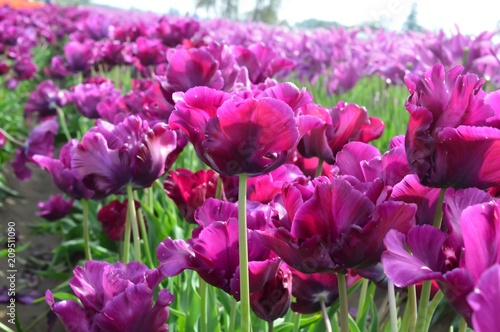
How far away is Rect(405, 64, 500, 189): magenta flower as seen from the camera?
1.93ft

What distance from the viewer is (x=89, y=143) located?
3.47 feet

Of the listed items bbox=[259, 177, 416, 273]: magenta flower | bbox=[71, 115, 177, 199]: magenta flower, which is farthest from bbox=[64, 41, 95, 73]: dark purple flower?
bbox=[259, 177, 416, 273]: magenta flower

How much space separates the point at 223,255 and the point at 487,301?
44 centimetres

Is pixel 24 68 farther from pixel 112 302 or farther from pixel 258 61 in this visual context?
pixel 112 302

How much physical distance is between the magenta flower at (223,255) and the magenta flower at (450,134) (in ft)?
0.78

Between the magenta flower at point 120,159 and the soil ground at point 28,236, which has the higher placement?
the magenta flower at point 120,159

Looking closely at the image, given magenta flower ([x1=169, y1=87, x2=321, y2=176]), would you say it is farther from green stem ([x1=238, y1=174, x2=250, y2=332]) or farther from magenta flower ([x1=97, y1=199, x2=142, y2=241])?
magenta flower ([x1=97, y1=199, x2=142, y2=241])

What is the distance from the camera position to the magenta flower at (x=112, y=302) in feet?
2.36

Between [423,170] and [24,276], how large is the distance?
2.53 m

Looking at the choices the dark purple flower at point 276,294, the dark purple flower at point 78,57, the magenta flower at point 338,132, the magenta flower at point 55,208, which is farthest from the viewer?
the dark purple flower at point 78,57

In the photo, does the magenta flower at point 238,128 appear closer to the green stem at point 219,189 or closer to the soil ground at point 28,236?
the green stem at point 219,189

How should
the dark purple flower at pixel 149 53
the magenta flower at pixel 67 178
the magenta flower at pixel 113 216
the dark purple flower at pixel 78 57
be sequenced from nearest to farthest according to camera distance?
the magenta flower at pixel 67 178
the magenta flower at pixel 113 216
the dark purple flower at pixel 149 53
the dark purple flower at pixel 78 57

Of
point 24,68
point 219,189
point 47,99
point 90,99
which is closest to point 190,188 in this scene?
point 219,189

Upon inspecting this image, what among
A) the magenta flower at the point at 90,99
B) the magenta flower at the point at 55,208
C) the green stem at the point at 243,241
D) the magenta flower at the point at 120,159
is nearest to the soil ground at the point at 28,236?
the magenta flower at the point at 55,208
